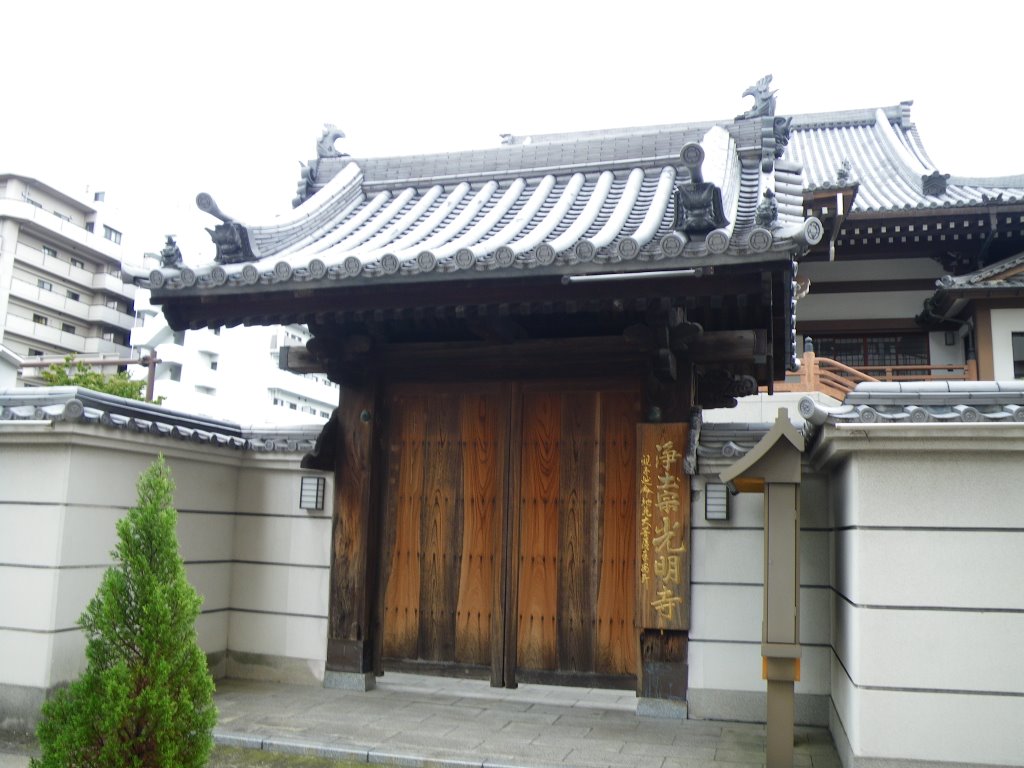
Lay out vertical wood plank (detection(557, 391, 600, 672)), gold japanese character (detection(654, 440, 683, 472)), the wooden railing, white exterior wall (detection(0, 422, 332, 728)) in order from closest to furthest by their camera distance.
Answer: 1. white exterior wall (detection(0, 422, 332, 728))
2. gold japanese character (detection(654, 440, 683, 472))
3. vertical wood plank (detection(557, 391, 600, 672))
4. the wooden railing

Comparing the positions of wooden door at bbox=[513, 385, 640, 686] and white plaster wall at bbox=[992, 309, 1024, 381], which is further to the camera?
white plaster wall at bbox=[992, 309, 1024, 381]

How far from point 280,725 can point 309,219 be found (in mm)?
5009

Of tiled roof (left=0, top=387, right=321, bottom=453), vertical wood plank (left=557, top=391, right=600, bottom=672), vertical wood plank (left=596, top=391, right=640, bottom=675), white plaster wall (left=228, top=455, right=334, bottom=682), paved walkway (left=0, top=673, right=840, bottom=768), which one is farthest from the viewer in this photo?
white plaster wall (left=228, top=455, right=334, bottom=682)

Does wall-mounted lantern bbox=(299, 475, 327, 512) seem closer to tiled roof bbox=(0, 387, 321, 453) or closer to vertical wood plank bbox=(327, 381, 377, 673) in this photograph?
vertical wood plank bbox=(327, 381, 377, 673)

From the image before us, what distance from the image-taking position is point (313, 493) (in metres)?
9.04

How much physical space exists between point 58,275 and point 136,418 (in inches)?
1717

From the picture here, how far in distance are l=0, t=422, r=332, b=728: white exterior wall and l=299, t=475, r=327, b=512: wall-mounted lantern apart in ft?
0.32

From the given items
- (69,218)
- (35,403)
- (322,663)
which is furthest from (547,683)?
(69,218)

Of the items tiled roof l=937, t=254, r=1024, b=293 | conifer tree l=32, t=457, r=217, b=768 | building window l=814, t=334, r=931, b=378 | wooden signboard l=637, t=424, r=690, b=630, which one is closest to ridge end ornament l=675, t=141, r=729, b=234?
wooden signboard l=637, t=424, r=690, b=630

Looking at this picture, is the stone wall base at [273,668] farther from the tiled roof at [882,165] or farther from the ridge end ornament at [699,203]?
the tiled roof at [882,165]

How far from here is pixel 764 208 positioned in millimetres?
6469

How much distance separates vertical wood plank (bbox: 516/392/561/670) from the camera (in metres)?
8.34

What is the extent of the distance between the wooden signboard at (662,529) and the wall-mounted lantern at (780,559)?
141 centimetres

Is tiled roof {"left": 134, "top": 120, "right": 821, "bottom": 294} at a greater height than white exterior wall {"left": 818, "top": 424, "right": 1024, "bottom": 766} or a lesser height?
greater
